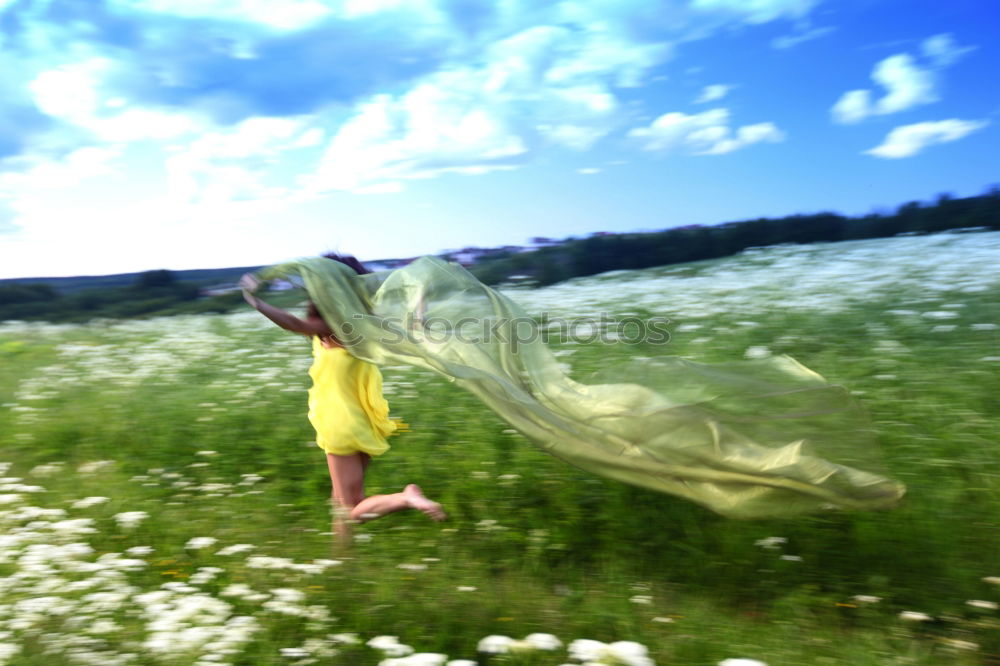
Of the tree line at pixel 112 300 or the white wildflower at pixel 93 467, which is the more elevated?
the tree line at pixel 112 300

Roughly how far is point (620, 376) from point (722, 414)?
54 cm

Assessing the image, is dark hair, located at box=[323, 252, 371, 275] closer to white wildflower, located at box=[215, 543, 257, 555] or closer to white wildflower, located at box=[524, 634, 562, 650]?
white wildflower, located at box=[215, 543, 257, 555]

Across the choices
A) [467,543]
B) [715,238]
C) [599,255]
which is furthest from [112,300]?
[467,543]

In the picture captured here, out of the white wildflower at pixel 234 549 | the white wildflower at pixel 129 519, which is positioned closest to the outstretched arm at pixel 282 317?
the white wildflower at pixel 234 549

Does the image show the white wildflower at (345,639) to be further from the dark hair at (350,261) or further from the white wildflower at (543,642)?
the dark hair at (350,261)

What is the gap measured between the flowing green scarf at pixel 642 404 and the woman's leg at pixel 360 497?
57 centimetres

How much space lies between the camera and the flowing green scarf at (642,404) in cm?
379

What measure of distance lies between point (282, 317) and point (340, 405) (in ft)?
1.75

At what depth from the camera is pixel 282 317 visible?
4.22 m

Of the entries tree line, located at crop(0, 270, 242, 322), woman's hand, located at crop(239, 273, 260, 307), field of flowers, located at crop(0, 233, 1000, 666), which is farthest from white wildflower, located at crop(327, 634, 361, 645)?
tree line, located at crop(0, 270, 242, 322)

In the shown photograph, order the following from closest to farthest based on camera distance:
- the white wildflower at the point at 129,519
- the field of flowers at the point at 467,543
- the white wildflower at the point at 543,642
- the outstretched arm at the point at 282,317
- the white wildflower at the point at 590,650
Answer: the white wildflower at the point at 590,650 → the white wildflower at the point at 543,642 → the field of flowers at the point at 467,543 → the outstretched arm at the point at 282,317 → the white wildflower at the point at 129,519

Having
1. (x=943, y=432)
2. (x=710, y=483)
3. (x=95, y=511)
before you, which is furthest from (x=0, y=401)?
(x=943, y=432)

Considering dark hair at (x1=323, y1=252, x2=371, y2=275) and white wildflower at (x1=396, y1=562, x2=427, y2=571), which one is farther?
dark hair at (x1=323, y1=252, x2=371, y2=275)

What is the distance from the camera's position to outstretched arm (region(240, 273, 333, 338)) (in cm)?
421
